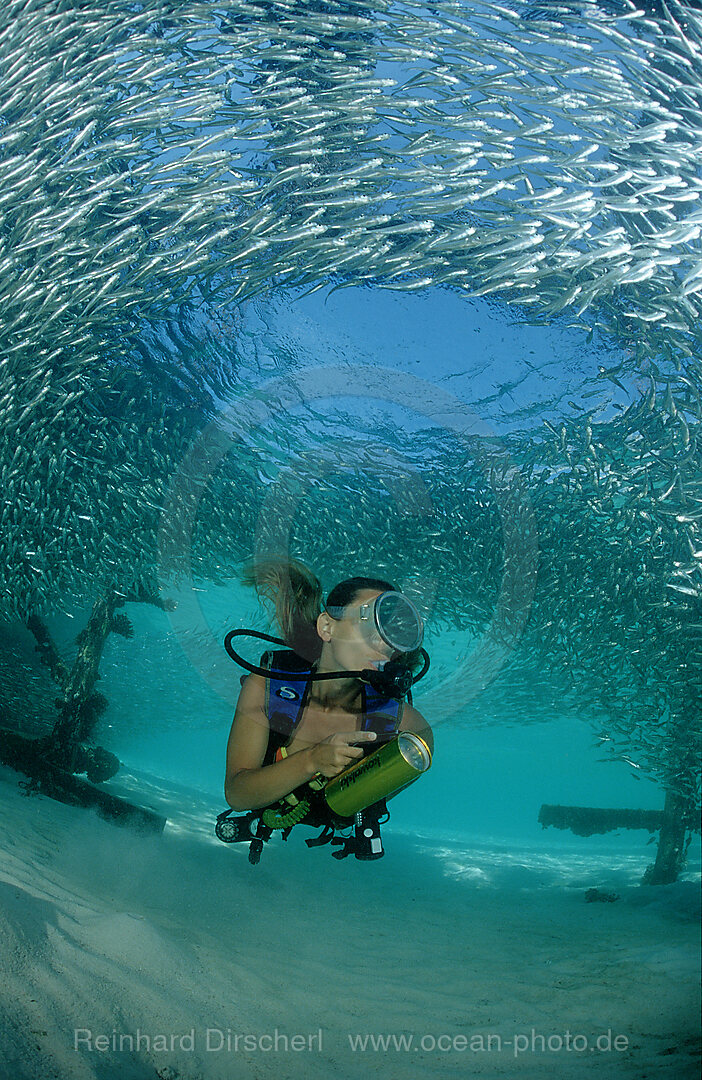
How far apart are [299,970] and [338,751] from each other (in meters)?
4.36

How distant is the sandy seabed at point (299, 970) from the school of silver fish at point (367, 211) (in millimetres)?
4126

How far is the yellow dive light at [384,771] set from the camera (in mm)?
2180

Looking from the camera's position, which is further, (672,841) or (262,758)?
(672,841)

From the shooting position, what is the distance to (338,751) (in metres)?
2.12

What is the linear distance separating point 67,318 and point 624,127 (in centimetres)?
623

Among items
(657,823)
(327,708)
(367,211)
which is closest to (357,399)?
(367,211)

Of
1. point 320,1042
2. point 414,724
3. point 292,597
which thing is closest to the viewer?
point 414,724

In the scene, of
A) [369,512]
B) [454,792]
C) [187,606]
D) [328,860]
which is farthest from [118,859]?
[454,792]

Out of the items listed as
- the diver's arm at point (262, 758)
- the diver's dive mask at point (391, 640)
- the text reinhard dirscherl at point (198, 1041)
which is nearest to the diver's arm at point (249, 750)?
the diver's arm at point (262, 758)

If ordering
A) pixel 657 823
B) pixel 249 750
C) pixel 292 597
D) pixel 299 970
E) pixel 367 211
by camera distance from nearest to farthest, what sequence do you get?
pixel 249 750, pixel 292 597, pixel 299 970, pixel 367 211, pixel 657 823

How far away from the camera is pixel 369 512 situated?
1206 cm

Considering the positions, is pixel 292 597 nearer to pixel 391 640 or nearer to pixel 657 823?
pixel 391 640

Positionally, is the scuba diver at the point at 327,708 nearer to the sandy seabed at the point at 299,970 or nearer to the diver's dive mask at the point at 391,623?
the diver's dive mask at the point at 391,623

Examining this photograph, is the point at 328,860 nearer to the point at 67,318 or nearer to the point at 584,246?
the point at 67,318
